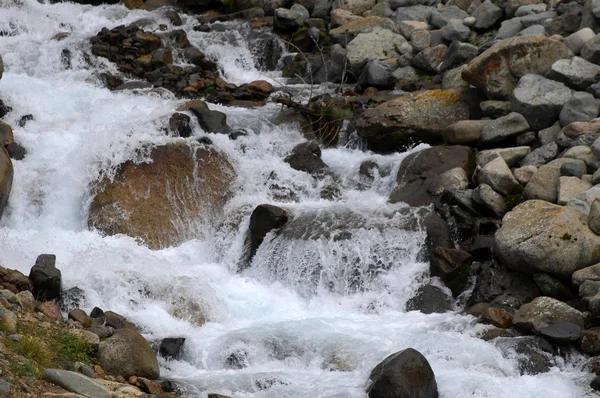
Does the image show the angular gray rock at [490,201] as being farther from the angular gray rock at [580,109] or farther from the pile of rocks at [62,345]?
the pile of rocks at [62,345]

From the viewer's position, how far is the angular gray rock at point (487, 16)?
1577 centimetres

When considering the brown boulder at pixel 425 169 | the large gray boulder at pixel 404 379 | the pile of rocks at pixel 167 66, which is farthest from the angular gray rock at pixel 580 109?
the pile of rocks at pixel 167 66

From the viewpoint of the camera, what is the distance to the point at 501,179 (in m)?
10.9

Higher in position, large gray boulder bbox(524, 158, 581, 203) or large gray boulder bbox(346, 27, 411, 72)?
large gray boulder bbox(346, 27, 411, 72)

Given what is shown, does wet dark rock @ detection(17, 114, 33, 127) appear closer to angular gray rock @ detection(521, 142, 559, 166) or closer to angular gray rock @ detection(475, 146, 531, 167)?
angular gray rock @ detection(475, 146, 531, 167)

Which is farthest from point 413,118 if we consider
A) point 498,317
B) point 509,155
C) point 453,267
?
point 498,317

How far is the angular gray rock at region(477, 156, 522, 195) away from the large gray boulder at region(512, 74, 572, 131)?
1392 millimetres

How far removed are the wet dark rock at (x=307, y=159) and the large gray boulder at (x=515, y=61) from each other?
9.42 ft

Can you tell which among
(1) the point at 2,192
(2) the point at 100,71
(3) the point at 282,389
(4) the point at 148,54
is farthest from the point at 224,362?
(4) the point at 148,54

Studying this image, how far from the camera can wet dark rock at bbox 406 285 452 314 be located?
379 inches

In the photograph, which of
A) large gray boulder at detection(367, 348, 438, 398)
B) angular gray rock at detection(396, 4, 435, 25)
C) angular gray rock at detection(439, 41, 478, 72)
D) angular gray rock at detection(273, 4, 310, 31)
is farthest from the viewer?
angular gray rock at detection(273, 4, 310, 31)

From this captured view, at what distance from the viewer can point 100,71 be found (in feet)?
52.7

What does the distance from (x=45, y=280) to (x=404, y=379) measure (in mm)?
3955

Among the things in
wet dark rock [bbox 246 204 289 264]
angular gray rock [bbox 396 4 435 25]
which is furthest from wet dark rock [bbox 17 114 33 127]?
angular gray rock [bbox 396 4 435 25]
